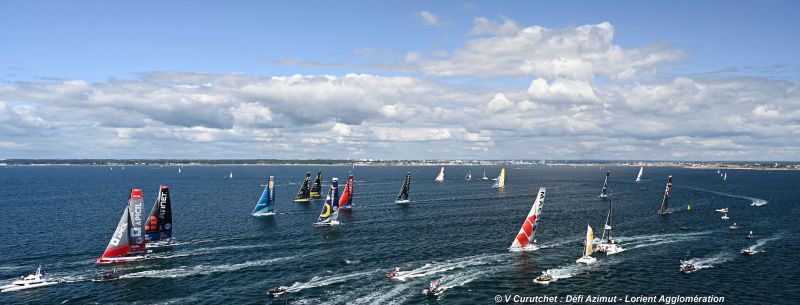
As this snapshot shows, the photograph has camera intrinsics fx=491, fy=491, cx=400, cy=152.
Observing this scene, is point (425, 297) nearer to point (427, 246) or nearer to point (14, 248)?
point (427, 246)

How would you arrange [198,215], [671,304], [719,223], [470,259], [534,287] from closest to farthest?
[671,304], [534,287], [470,259], [719,223], [198,215]

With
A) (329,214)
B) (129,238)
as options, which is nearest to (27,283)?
(129,238)

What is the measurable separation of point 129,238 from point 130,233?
0.81m

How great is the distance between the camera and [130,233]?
260 ft

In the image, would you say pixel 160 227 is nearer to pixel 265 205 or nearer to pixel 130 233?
pixel 130 233

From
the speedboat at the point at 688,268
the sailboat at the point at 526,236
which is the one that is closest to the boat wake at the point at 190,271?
the sailboat at the point at 526,236

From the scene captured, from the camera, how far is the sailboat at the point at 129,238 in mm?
74250

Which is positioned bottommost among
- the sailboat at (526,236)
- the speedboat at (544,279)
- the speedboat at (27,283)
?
the speedboat at (544,279)

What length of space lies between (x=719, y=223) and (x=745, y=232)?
13086 mm

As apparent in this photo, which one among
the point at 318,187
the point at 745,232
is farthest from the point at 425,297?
the point at 318,187

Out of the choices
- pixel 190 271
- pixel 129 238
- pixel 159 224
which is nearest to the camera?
pixel 190 271

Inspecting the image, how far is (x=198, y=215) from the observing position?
126 metres

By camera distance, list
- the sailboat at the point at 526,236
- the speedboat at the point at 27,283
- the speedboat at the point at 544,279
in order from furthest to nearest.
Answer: the sailboat at the point at 526,236 < the speedboat at the point at 544,279 < the speedboat at the point at 27,283

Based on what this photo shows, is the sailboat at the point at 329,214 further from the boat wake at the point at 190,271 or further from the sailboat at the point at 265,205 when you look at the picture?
the boat wake at the point at 190,271
